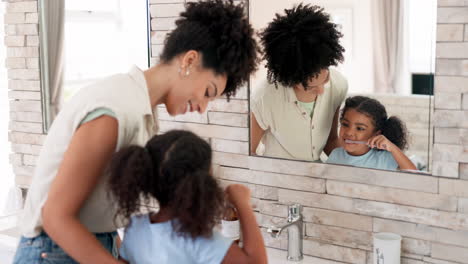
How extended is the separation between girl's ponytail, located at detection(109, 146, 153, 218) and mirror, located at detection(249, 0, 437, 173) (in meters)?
0.69

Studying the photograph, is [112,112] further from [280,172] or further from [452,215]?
[452,215]

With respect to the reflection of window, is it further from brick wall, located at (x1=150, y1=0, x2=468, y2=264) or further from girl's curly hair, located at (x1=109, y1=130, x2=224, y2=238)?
girl's curly hair, located at (x1=109, y1=130, x2=224, y2=238)

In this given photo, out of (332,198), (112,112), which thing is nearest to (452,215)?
(332,198)

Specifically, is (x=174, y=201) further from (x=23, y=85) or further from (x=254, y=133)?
(x=23, y=85)

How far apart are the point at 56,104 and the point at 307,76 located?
120 centimetres

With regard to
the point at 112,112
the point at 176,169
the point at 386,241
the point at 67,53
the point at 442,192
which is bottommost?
the point at 386,241

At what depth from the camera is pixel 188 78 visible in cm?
136

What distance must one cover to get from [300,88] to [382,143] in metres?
0.30

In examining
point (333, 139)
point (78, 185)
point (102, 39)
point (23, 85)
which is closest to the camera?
point (78, 185)

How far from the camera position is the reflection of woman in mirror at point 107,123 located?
117 centimetres

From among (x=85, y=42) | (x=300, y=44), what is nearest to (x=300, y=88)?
(x=300, y=44)

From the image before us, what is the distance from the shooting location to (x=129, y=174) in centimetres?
120

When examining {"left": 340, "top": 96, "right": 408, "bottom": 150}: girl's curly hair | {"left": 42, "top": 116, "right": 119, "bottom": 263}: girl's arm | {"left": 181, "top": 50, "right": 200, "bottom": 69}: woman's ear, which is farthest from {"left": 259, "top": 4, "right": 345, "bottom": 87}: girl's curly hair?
{"left": 42, "top": 116, "right": 119, "bottom": 263}: girl's arm

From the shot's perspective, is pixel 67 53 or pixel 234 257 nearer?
pixel 234 257
